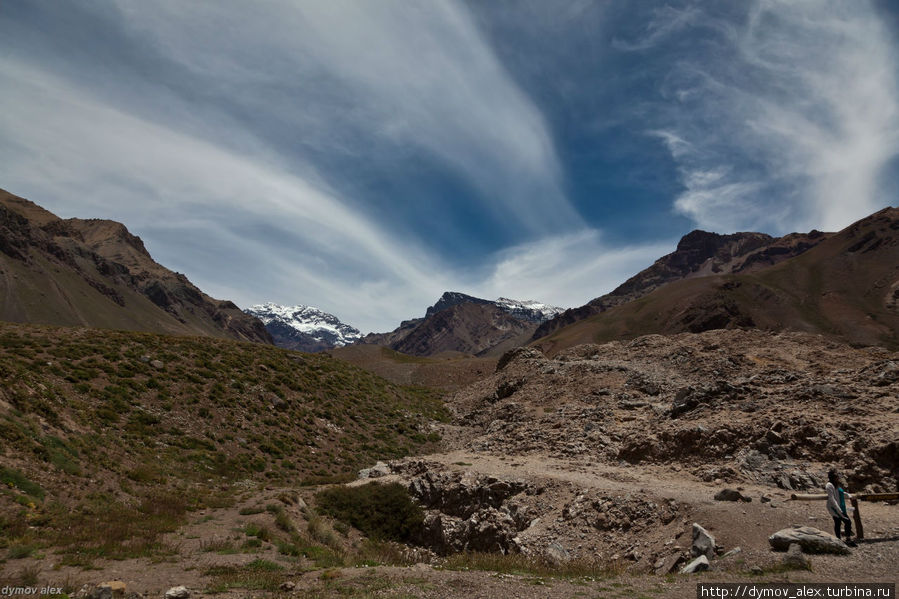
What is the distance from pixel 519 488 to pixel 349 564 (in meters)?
11.9

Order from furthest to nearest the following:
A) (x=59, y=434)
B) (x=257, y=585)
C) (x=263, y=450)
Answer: (x=263, y=450) → (x=59, y=434) → (x=257, y=585)

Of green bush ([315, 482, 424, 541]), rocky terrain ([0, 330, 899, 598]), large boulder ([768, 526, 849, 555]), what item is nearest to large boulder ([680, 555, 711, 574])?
rocky terrain ([0, 330, 899, 598])

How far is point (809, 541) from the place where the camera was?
1265cm

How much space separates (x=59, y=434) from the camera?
68.4ft

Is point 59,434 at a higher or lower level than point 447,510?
higher

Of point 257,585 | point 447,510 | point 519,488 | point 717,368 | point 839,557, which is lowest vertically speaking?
point 447,510

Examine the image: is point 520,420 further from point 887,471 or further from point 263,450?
point 887,471

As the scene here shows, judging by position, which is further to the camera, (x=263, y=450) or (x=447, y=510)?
(x=263, y=450)

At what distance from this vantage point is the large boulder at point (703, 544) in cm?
1409

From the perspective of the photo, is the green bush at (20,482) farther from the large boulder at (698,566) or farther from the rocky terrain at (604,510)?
the large boulder at (698,566)

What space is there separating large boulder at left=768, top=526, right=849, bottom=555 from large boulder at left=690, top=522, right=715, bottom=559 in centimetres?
169

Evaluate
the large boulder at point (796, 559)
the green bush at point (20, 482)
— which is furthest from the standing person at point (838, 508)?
the green bush at point (20, 482)

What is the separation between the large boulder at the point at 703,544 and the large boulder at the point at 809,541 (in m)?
1.69

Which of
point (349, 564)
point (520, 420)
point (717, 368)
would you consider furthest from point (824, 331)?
point (349, 564)
